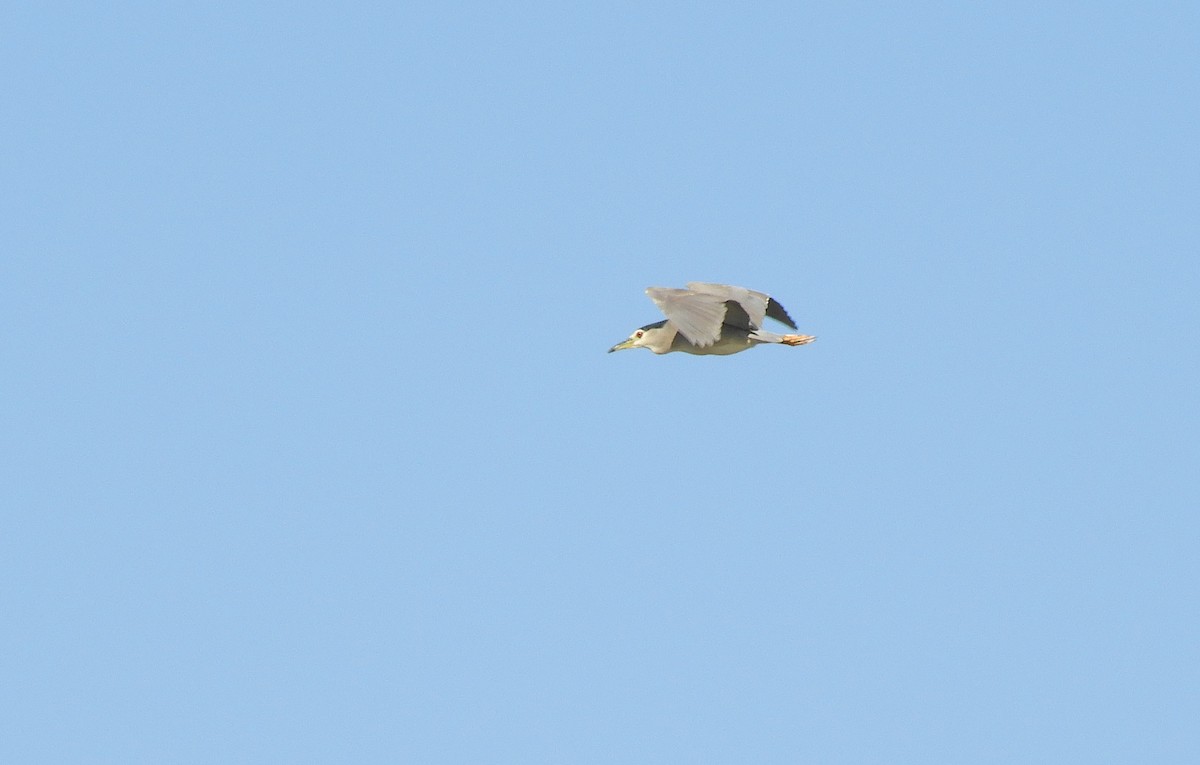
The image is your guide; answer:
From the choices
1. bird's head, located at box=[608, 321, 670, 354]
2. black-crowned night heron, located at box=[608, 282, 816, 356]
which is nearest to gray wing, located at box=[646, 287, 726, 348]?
black-crowned night heron, located at box=[608, 282, 816, 356]

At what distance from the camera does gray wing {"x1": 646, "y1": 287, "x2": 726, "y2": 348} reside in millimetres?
31578

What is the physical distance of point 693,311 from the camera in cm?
3228

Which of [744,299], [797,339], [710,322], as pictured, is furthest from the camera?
[797,339]

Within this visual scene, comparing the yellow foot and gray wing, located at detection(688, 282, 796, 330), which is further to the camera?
the yellow foot

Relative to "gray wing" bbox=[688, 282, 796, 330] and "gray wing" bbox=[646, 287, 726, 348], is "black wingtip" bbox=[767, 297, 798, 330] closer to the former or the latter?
"gray wing" bbox=[688, 282, 796, 330]

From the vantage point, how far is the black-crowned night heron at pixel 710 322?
31.9 metres

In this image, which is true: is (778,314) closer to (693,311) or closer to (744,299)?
(744,299)

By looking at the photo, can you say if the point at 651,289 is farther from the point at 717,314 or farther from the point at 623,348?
the point at 623,348

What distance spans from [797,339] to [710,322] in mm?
5670

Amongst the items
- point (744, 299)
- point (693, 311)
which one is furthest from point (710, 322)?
point (744, 299)

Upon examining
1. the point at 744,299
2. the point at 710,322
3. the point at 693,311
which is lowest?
the point at 710,322

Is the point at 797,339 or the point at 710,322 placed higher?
the point at 797,339

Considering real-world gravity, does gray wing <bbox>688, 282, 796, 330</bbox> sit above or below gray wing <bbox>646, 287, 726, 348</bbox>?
above

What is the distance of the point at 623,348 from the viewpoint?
37750 mm
